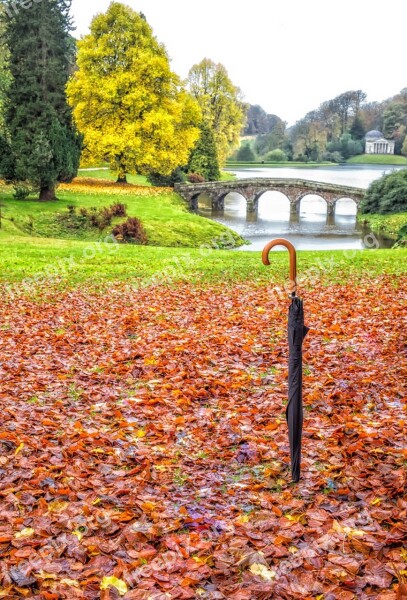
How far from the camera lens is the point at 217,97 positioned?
62.4 m

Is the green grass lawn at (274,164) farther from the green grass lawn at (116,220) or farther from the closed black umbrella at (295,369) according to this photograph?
the closed black umbrella at (295,369)

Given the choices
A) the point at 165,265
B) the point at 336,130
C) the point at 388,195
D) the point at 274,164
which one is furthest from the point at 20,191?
the point at 336,130

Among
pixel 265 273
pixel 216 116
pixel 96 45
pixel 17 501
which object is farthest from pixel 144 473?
pixel 216 116

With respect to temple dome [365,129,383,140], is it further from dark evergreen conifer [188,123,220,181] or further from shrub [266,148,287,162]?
dark evergreen conifer [188,123,220,181]

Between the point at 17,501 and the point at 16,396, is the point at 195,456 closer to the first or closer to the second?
the point at 17,501

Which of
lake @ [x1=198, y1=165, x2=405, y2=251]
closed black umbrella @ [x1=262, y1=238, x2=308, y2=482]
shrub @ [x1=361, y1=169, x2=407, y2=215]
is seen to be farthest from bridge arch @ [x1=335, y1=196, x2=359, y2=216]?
closed black umbrella @ [x1=262, y1=238, x2=308, y2=482]

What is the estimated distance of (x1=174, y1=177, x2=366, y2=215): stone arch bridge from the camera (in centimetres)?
4925

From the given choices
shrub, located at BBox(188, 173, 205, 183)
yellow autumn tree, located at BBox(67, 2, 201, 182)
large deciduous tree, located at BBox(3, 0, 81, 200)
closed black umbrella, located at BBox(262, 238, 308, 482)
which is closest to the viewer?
closed black umbrella, located at BBox(262, 238, 308, 482)

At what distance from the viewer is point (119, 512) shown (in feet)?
14.2

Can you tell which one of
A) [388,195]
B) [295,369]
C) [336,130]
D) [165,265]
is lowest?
[165,265]

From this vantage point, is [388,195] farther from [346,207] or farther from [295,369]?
[295,369]

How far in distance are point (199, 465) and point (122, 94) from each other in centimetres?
3889

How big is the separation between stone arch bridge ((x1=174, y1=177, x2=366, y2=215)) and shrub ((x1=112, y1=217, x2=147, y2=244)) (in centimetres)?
1855

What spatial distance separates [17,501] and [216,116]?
63.1m
